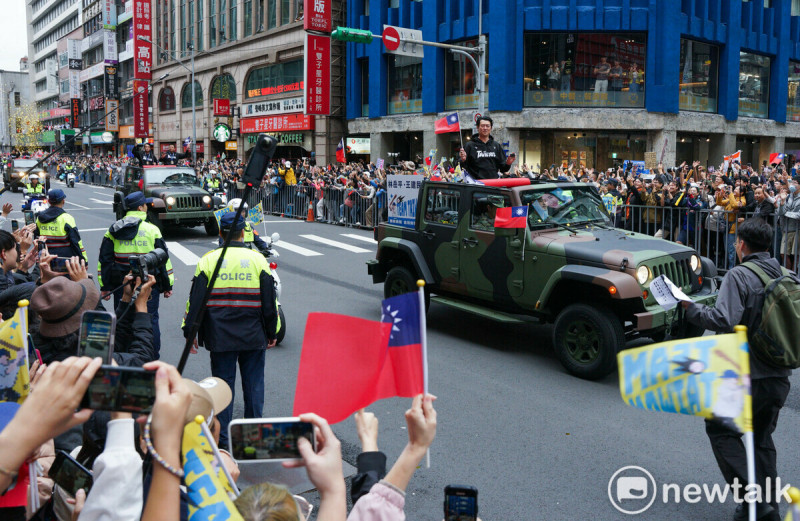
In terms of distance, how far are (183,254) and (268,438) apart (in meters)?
15.4

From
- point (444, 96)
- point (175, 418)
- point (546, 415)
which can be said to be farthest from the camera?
point (444, 96)

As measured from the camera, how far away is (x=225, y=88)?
4659cm

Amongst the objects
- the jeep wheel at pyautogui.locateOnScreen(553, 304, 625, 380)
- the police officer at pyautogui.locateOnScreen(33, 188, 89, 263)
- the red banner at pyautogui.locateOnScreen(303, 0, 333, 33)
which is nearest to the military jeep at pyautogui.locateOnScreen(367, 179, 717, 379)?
the jeep wheel at pyautogui.locateOnScreen(553, 304, 625, 380)

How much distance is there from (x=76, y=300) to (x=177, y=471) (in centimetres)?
257

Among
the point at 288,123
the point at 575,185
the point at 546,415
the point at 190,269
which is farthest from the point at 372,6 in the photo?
the point at 546,415

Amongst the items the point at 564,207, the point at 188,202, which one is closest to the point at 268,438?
the point at 564,207

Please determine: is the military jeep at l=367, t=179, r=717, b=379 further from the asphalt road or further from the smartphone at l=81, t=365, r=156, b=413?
the smartphone at l=81, t=365, r=156, b=413

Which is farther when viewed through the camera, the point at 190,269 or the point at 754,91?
the point at 754,91

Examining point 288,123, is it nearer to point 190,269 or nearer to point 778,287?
point 190,269

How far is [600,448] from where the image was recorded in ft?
18.6

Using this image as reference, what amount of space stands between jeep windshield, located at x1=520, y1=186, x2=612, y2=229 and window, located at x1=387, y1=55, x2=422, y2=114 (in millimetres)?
24333

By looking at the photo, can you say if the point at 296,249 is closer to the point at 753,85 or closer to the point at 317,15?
the point at 317,15

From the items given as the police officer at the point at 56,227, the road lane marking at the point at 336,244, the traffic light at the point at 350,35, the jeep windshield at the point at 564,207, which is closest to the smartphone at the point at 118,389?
the jeep windshield at the point at 564,207

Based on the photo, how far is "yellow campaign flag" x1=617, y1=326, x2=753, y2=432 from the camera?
2.62 meters
